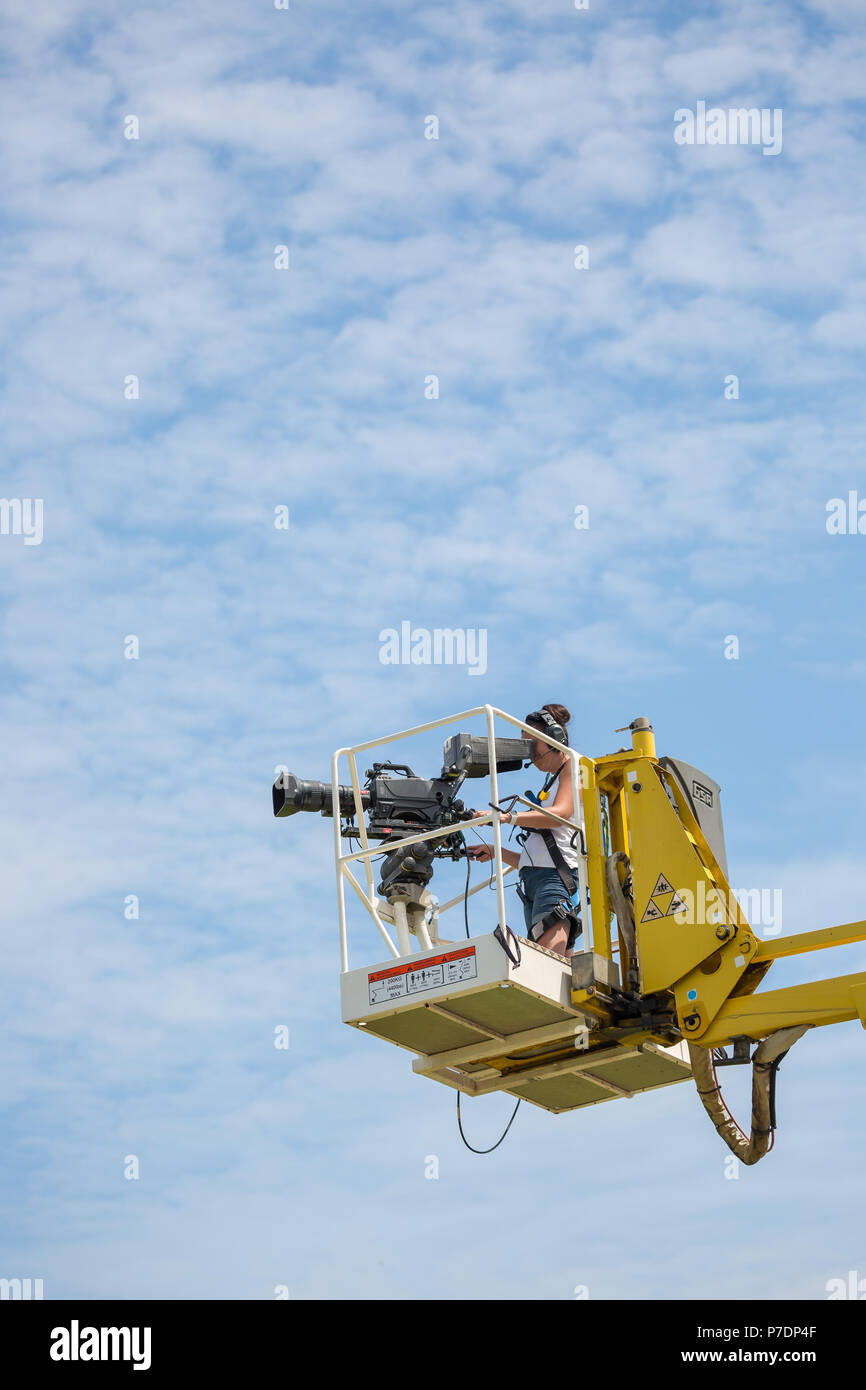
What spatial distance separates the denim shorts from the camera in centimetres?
2083

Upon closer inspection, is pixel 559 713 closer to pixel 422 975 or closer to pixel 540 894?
pixel 540 894

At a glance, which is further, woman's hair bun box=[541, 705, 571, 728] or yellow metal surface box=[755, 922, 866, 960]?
woman's hair bun box=[541, 705, 571, 728]

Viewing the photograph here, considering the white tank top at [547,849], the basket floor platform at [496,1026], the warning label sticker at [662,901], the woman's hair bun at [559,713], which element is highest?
the woman's hair bun at [559,713]

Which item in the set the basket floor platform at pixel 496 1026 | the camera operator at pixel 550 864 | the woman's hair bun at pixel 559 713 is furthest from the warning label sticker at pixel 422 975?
the woman's hair bun at pixel 559 713

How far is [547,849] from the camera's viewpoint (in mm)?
20969

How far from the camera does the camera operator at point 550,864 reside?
68.2ft

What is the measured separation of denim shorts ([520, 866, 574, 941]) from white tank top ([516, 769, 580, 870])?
0.06 metres

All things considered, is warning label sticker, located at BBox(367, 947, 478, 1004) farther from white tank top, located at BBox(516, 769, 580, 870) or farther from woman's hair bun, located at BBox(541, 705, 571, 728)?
Answer: woman's hair bun, located at BBox(541, 705, 571, 728)

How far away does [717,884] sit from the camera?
20.6 m

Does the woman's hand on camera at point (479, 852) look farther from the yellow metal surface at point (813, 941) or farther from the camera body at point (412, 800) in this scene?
the yellow metal surface at point (813, 941)

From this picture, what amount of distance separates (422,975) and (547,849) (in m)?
1.74

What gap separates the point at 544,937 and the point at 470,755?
171 cm

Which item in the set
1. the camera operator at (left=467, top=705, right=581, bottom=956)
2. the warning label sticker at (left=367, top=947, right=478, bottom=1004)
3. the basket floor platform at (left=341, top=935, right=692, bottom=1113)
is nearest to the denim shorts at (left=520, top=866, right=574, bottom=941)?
the camera operator at (left=467, top=705, right=581, bottom=956)
